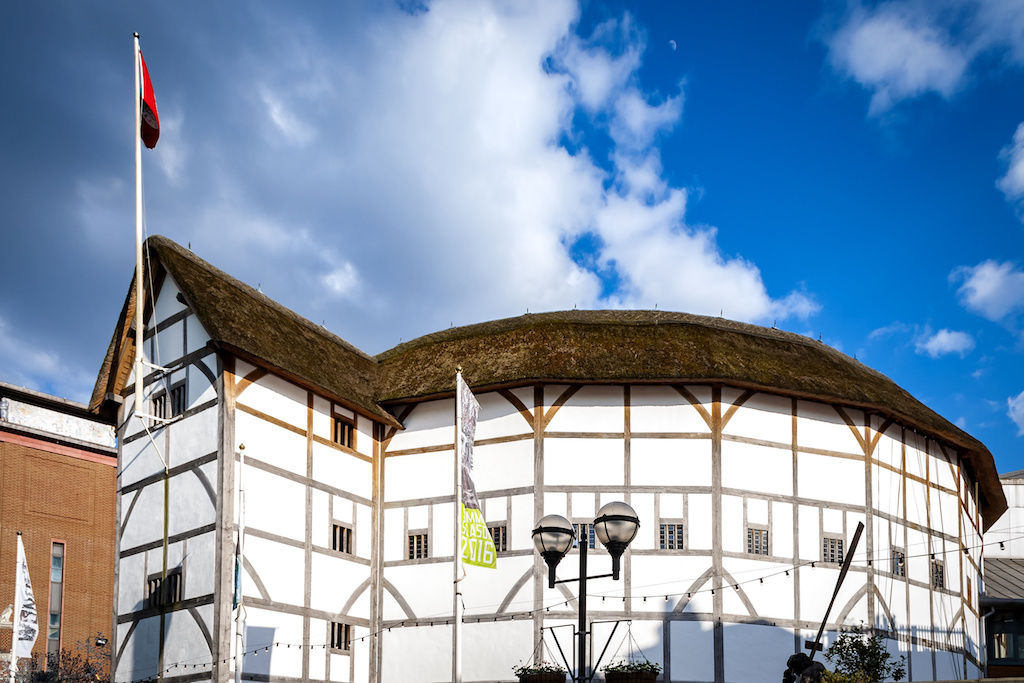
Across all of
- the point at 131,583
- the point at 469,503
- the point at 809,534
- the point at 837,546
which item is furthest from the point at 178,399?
the point at 837,546

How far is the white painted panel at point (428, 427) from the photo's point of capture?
102 feet

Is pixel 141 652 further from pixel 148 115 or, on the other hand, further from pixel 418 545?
pixel 148 115

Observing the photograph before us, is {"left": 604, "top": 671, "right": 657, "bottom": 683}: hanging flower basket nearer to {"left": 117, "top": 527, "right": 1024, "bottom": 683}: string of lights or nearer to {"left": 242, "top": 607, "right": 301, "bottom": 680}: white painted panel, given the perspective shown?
{"left": 117, "top": 527, "right": 1024, "bottom": 683}: string of lights

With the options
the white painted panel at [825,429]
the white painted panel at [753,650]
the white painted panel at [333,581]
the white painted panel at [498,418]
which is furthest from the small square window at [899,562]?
the white painted panel at [333,581]

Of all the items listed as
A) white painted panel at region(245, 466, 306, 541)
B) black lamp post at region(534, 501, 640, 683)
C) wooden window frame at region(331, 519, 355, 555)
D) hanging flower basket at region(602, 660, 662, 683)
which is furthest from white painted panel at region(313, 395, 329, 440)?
black lamp post at region(534, 501, 640, 683)

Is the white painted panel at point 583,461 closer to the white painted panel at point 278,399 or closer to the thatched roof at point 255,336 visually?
the thatched roof at point 255,336

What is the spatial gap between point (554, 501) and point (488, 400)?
3327 millimetres

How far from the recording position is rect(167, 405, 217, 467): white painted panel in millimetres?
A: 26609

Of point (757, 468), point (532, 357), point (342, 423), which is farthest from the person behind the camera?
point (342, 423)

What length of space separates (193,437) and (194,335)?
2.52 m

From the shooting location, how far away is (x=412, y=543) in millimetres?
30719

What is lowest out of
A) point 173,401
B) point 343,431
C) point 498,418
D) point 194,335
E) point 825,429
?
point 343,431

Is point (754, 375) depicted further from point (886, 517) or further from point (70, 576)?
point (70, 576)

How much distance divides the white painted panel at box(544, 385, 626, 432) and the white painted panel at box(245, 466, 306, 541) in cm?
658
